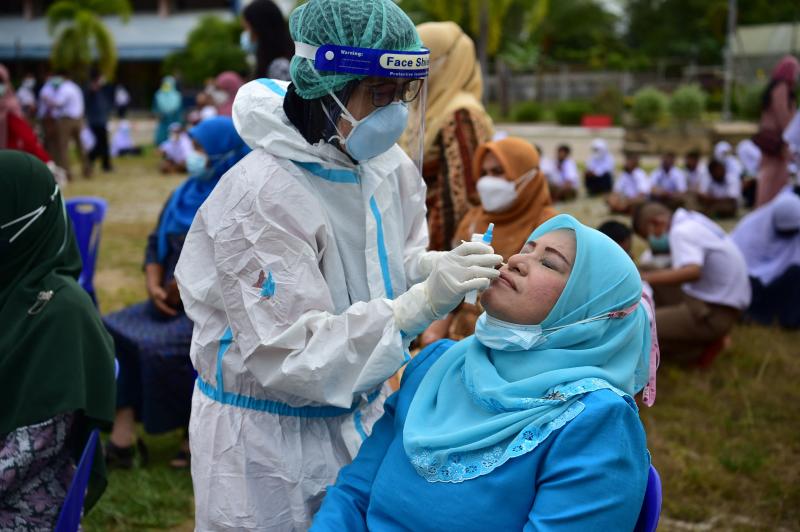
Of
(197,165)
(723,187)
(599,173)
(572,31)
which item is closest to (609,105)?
(599,173)

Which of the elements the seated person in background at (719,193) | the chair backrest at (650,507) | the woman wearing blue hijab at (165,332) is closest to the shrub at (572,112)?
the seated person in background at (719,193)

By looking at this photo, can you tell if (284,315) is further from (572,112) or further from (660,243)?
(572,112)

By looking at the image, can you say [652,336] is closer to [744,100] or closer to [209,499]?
[209,499]

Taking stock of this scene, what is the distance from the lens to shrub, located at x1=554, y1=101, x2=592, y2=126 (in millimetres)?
23875

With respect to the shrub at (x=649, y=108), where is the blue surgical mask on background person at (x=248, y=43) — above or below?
above

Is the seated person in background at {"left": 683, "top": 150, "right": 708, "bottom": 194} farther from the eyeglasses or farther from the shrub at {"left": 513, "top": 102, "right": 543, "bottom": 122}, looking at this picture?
the shrub at {"left": 513, "top": 102, "right": 543, "bottom": 122}

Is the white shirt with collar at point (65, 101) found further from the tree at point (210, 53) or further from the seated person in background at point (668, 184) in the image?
the tree at point (210, 53)

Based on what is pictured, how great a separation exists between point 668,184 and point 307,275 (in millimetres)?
9842

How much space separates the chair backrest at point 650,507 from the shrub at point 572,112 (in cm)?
2295

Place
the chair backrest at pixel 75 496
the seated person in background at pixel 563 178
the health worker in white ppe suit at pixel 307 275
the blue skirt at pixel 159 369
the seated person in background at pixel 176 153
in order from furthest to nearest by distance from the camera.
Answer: the seated person in background at pixel 176 153
the seated person in background at pixel 563 178
the blue skirt at pixel 159 369
the chair backrest at pixel 75 496
the health worker in white ppe suit at pixel 307 275

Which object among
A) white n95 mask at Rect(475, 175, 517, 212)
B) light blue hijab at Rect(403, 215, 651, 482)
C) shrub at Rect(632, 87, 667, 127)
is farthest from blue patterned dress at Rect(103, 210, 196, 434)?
shrub at Rect(632, 87, 667, 127)

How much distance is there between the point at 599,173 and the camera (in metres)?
12.5

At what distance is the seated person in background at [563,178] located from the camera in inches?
463

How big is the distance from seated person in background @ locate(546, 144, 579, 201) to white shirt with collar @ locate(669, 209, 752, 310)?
621 centimetres
